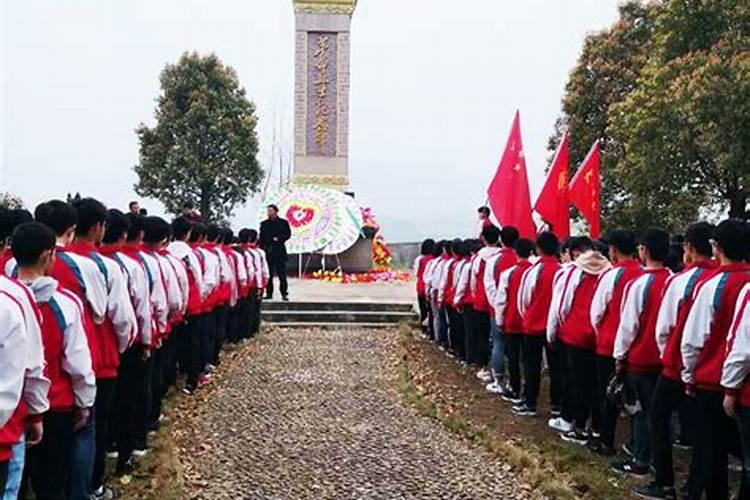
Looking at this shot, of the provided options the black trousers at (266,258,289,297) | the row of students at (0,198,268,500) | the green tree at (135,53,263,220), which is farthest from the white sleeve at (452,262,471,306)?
the green tree at (135,53,263,220)

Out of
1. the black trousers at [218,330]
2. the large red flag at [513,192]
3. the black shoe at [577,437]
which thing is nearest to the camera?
the black shoe at [577,437]

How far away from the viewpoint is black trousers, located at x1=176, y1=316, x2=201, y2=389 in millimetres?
7895

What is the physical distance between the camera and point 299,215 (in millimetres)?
18891

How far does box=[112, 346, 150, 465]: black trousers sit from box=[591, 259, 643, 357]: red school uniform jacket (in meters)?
3.13

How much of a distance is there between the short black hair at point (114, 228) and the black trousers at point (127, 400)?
713 mm

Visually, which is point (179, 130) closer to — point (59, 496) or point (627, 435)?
point (627, 435)

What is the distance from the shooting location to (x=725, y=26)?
14688 mm

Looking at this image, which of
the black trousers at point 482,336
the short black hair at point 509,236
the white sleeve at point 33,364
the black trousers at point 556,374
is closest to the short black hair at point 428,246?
the black trousers at point 482,336

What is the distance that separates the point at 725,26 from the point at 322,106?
982 centimetres

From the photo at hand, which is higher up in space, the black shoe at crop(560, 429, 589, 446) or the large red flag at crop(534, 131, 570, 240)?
the large red flag at crop(534, 131, 570, 240)

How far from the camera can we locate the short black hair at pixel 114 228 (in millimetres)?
5227

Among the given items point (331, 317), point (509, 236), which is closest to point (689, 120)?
point (331, 317)

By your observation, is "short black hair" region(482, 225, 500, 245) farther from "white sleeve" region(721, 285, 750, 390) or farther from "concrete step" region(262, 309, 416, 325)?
"concrete step" region(262, 309, 416, 325)

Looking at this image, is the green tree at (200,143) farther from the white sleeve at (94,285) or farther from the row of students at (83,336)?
the white sleeve at (94,285)
